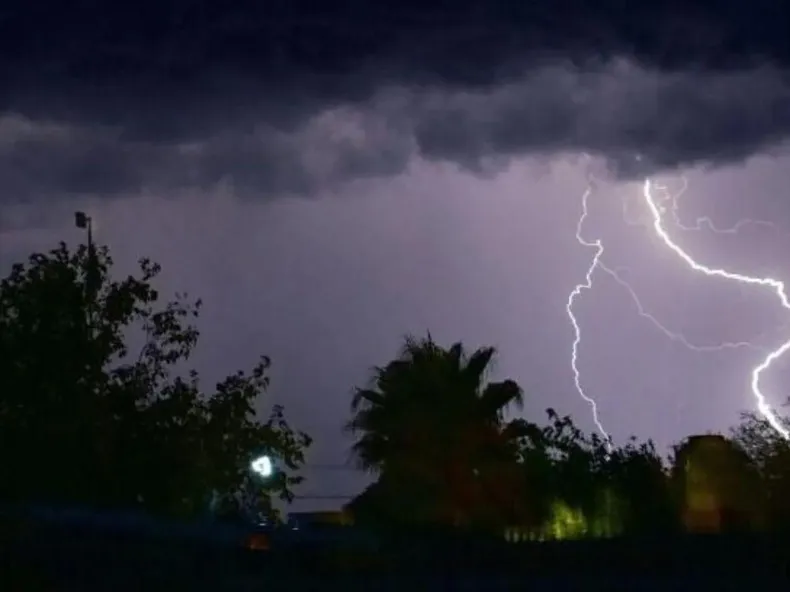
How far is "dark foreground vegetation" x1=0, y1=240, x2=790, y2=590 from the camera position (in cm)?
1917

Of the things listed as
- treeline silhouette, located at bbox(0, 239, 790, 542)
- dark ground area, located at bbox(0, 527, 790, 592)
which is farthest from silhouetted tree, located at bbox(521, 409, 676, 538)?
dark ground area, located at bbox(0, 527, 790, 592)

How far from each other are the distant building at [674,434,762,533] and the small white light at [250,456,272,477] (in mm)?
9336

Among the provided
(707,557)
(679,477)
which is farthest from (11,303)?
(679,477)

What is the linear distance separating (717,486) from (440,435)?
673 centimetres

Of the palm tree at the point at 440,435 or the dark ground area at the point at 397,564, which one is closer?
the dark ground area at the point at 397,564

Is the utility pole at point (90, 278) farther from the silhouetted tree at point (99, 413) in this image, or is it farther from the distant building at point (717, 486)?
the distant building at point (717, 486)

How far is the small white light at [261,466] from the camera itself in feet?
96.5

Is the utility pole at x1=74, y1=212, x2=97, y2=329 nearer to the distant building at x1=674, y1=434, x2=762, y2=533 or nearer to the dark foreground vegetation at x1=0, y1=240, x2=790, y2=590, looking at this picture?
the dark foreground vegetation at x1=0, y1=240, x2=790, y2=590

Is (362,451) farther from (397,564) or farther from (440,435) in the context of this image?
(397,564)

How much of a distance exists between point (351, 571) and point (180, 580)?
2.52 metres

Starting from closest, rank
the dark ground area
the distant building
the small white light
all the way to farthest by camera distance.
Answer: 1. the dark ground area
2. the small white light
3. the distant building

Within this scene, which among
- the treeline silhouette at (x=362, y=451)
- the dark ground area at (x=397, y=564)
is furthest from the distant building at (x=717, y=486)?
the dark ground area at (x=397, y=564)

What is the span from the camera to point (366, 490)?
1407 inches

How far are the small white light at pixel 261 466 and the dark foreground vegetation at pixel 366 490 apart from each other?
23cm
